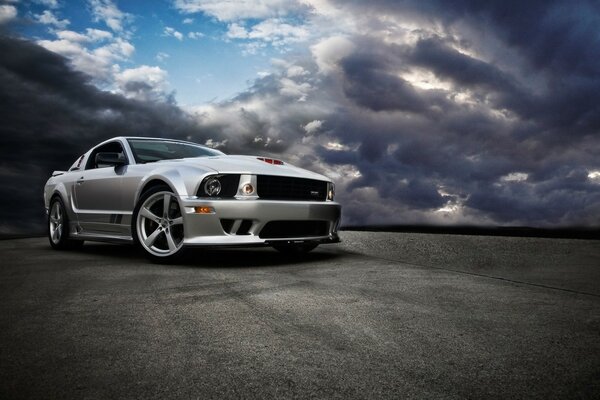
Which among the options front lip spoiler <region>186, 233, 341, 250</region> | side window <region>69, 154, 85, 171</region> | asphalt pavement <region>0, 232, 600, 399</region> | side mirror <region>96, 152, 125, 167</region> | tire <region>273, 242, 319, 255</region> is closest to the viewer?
asphalt pavement <region>0, 232, 600, 399</region>

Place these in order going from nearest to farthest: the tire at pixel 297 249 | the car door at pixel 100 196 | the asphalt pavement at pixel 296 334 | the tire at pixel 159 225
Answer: the asphalt pavement at pixel 296 334, the tire at pixel 159 225, the car door at pixel 100 196, the tire at pixel 297 249

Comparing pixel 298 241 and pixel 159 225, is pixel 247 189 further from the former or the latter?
pixel 159 225

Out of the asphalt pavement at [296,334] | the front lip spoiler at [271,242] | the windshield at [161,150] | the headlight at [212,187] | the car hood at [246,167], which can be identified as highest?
the windshield at [161,150]

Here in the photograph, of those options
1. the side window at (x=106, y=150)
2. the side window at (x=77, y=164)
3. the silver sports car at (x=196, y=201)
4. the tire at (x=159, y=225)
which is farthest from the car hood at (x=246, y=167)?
the side window at (x=77, y=164)

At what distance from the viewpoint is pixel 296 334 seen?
2.21m

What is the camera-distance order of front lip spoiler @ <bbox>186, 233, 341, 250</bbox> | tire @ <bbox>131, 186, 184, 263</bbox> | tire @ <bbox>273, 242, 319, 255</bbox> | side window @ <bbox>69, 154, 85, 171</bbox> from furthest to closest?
1. side window @ <bbox>69, 154, 85, 171</bbox>
2. tire @ <bbox>273, 242, 319, 255</bbox>
3. tire @ <bbox>131, 186, 184, 263</bbox>
4. front lip spoiler @ <bbox>186, 233, 341, 250</bbox>

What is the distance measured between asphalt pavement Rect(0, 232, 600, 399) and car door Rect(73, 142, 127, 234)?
1.42m

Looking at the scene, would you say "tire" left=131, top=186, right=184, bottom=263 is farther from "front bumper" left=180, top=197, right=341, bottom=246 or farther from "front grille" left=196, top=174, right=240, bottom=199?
"front grille" left=196, top=174, right=240, bottom=199

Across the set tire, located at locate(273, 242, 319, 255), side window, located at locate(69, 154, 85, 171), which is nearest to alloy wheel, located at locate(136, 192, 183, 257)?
tire, located at locate(273, 242, 319, 255)

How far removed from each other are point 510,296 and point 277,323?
1628mm

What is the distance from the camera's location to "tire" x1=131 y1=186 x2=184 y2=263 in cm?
481

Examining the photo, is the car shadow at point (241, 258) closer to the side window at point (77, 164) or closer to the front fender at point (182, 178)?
the front fender at point (182, 178)

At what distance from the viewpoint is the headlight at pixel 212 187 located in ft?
15.3

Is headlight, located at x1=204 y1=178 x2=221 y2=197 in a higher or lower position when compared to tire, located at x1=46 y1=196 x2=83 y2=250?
higher
